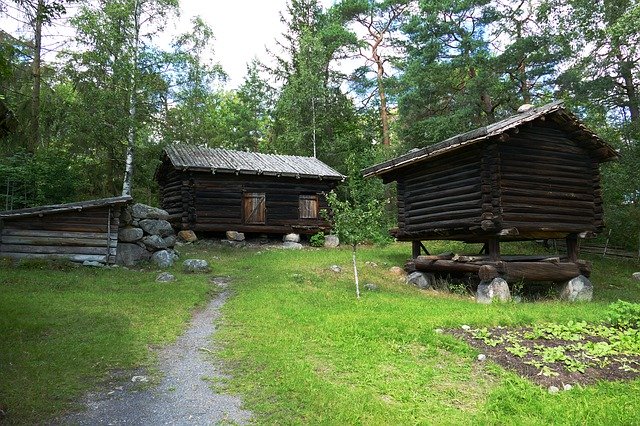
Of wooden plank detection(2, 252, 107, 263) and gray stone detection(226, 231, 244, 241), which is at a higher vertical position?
gray stone detection(226, 231, 244, 241)

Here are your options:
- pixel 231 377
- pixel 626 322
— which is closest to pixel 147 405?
pixel 231 377

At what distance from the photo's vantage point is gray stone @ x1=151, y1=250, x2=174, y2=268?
16.5 m

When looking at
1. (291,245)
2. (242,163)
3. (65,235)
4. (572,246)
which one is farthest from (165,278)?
(572,246)

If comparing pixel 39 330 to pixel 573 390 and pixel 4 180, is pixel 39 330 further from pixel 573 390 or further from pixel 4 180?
A: pixel 4 180

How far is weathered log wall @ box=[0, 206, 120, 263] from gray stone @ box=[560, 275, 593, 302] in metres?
16.1

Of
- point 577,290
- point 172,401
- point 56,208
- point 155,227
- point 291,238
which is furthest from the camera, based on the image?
point 291,238

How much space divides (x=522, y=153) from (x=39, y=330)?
14142mm

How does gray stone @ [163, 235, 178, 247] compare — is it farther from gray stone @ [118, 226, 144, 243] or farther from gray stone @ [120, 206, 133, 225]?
gray stone @ [120, 206, 133, 225]

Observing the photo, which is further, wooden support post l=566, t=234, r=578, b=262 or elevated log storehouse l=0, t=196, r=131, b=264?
wooden support post l=566, t=234, r=578, b=262

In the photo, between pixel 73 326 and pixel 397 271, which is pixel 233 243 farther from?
pixel 73 326

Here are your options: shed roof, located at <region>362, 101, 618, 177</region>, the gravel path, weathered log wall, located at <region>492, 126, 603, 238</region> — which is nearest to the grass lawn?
the gravel path

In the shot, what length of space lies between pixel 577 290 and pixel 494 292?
3.54 m

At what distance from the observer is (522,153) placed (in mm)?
14320

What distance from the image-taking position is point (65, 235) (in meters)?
15.3
